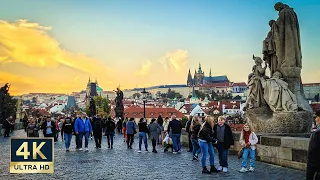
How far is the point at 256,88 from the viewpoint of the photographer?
41.8 ft

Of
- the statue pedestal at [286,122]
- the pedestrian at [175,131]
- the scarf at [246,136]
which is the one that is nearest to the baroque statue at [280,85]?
the statue pedestal at [286,122]

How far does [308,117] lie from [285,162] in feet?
6.88

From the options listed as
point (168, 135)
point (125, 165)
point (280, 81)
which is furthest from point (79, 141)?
point (280, 81)

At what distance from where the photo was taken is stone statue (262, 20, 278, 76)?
12.7 meters

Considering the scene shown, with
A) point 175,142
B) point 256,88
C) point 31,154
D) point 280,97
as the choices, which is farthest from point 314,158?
point 175,142

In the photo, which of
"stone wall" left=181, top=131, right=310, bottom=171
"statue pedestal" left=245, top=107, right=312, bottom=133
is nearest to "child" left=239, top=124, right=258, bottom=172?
"stone wall" left=181, top=131, right=310, bottom=171

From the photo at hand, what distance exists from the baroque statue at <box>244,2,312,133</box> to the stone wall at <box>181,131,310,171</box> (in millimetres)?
622

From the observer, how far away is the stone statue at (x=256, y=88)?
41.6ft

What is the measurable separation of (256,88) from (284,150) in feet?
9.56

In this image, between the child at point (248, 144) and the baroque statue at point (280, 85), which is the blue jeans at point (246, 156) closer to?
the child at point (248, 144)

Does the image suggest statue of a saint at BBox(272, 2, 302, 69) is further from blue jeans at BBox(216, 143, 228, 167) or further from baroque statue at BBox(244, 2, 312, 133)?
blue jeans at BBox(216, 143, 228, 167)

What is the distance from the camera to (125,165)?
11953 mm

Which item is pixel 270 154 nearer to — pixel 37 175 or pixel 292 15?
pixel 292 15

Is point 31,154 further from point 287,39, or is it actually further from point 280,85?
point 287,39
